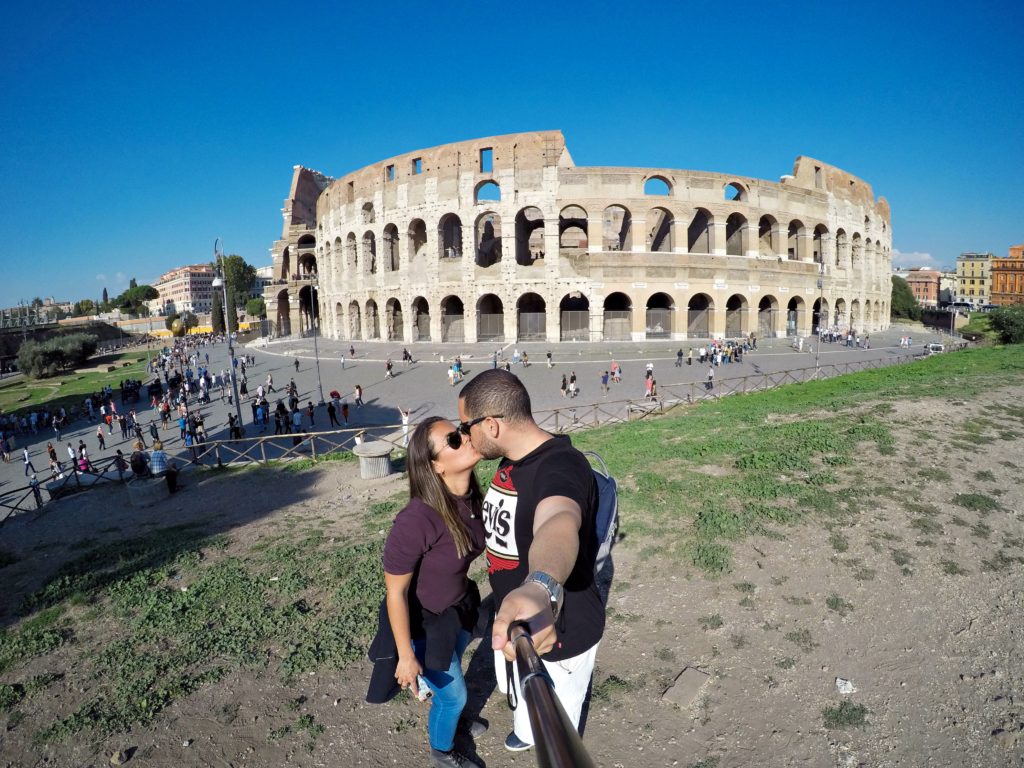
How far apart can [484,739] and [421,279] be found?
3362 centimetres

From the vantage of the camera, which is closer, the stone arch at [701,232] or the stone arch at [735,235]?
the stone arch at [701,232]

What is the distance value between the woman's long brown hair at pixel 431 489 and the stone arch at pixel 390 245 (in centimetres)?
3623

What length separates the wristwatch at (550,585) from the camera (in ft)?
5.04

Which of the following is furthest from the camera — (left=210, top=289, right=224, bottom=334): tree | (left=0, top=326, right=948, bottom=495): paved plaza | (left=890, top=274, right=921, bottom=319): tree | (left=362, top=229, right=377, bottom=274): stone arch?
(left=210, top=289, right=224, bottom=334): tree

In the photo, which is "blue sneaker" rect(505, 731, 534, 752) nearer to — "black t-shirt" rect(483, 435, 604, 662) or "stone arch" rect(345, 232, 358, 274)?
"black t-shirt" rect(483, 435, 604, 662)

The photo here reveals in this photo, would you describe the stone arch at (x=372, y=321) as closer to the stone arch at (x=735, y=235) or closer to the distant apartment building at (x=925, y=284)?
the stone arch at (x=735, y=235)

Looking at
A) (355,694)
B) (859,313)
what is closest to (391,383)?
→ (355,694)

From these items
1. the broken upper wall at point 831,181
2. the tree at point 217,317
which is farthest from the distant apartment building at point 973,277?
the tree at point 217,317

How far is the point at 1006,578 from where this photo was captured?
14.3ft

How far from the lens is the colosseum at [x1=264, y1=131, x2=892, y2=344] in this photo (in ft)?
104

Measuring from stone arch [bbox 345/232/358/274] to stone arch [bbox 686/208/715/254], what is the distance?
2429 centimetres

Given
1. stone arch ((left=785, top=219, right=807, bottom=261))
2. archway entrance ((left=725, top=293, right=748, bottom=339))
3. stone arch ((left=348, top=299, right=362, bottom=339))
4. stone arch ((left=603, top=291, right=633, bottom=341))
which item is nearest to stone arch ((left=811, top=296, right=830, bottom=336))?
stone arch ((left=785, top=219, right=807, bottom=261))

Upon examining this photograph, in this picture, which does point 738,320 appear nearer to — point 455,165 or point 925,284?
point 455,165

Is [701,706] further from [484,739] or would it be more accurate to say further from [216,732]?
[216,732]
